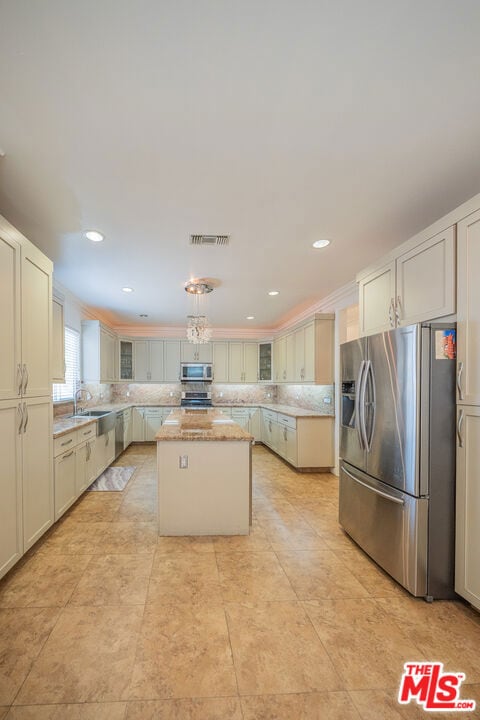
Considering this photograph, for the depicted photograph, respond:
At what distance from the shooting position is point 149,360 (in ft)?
25.1

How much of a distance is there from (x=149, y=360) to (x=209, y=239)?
16.6 feet

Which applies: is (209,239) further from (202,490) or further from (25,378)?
(202,490)

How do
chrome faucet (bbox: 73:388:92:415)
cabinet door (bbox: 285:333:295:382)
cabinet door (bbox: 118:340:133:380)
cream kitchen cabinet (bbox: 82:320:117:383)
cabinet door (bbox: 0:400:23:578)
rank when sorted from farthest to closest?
1. cabinet door (bbox: 118:340:133:380)
2. cabinet door (bbox: 285:333:295:382)
3. cream kitchen cabinet (bbox: 82:320:117:383)
4. chrome faucet (bbox: 73:388:92:415)
5. cabinet door (bbox: 0:400:23:578)

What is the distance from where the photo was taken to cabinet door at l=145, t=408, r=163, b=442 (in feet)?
24.0

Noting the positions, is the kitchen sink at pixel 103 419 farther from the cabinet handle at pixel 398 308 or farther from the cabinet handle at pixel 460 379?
the cabinet handle at pixel 460 379

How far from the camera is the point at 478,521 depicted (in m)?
1.91

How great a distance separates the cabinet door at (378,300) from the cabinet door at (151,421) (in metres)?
5.25

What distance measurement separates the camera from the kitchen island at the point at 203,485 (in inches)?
119

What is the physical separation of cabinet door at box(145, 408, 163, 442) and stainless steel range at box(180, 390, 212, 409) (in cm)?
63

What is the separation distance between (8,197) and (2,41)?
1.28m

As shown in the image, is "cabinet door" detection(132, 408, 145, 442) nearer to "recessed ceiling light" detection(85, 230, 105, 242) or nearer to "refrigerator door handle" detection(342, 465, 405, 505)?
"recessed ceiling light" detection(85, 230, 105, 242)

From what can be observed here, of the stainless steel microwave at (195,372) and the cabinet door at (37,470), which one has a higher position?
the stainless steel microwave at (195,372)

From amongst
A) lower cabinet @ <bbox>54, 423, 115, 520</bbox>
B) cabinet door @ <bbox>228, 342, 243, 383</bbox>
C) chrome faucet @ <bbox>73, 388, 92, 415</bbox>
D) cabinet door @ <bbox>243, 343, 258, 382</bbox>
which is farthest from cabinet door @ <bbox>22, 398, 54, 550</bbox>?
cabinet door @ <bbox>243, 343, 258, 382</bbox>

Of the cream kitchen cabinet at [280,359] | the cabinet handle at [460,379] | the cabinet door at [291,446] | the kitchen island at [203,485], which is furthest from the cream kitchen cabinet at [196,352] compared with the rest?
the cabinet handle at [460,379]
